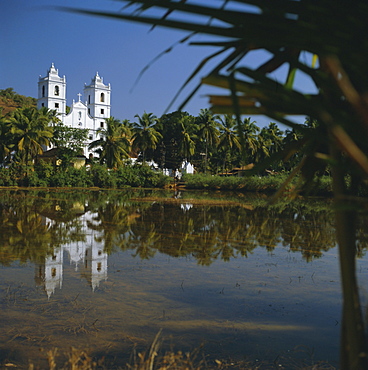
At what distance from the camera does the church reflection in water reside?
7.43m

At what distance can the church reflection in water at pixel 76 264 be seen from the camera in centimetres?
743

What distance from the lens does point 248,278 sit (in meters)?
8.20

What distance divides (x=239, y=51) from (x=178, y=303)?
531 cm

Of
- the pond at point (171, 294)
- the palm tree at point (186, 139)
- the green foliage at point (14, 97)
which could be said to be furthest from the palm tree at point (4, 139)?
the green foliage at point (14, 97)

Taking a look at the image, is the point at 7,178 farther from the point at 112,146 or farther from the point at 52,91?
the point at 52,91

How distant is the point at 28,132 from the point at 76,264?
33295 millimetres

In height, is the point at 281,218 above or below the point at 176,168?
below

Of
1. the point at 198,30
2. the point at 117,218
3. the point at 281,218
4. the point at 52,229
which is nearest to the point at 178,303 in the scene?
the point at 198,30

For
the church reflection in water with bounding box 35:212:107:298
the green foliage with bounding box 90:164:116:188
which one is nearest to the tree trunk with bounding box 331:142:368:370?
the church reflection in water with bounding box 35:212:107:298

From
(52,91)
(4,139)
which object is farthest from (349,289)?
(52,91)

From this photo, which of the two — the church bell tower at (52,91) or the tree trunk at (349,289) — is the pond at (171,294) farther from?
the church bell tower at (52,91)

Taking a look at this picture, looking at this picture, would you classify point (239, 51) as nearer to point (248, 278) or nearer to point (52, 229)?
point (248, 278)

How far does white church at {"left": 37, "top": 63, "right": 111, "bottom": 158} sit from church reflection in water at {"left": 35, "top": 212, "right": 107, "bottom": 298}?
54.8 metres

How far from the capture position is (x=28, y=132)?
39562mm
